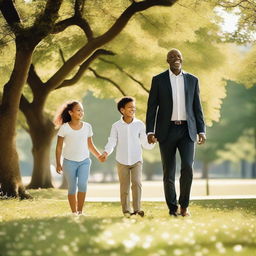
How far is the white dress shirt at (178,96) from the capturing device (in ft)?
32.1

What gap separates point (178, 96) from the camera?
9836 millimetres

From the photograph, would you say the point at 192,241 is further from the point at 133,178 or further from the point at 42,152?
the point at 42,152

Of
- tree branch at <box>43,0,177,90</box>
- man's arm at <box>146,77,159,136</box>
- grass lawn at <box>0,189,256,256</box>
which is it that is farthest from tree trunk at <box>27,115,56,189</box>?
grass lawn at <box>0,189,256,256</box>

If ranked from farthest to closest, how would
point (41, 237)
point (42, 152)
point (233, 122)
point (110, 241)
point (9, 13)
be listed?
point (233, 122)
point (42, 152)
point (9, 13)
point (41, 237)
point (110, 241)

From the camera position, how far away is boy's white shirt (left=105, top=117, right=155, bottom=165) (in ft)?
33.6

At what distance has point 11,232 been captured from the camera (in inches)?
306

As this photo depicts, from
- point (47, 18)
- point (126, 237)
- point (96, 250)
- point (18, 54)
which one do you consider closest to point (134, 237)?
point (126, 237)

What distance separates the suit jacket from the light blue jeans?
50.1 inches

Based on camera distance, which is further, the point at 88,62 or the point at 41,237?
the point at 88,62

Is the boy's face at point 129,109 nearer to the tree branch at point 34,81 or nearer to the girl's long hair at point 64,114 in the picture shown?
the girl's long hair at point 64,114

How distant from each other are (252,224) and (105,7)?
12.6 metres

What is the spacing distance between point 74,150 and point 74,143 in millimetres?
118

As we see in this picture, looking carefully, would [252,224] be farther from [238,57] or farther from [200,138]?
[238,57]

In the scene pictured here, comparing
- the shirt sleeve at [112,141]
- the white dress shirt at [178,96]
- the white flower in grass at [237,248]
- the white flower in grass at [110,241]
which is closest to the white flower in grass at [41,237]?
the white flower in grass at [110,241]
